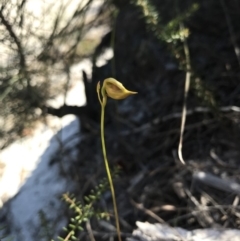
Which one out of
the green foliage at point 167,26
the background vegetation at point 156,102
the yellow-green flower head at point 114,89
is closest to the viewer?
the yellow-green flower head at point 114,89

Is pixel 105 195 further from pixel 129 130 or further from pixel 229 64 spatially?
pixel 229 64

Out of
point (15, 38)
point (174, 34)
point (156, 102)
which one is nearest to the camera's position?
point (174, 34)

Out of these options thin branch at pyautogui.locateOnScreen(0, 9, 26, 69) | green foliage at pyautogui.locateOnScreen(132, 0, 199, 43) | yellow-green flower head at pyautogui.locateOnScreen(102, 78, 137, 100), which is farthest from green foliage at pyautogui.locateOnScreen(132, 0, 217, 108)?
yellow-green flower head at pyautogui.locateOnScreen(102, 78, 137, 100)

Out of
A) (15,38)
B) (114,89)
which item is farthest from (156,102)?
(114,89)

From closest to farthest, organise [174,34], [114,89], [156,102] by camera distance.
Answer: [114,89] < [174,34] < [156,102]

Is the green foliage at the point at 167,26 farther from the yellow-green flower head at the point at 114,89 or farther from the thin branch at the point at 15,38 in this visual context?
the yellow-green flower head at the point at 114,89

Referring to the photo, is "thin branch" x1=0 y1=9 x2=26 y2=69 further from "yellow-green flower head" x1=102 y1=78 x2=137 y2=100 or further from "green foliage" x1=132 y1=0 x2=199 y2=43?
"yellow-green flower head" x1=102 y1=78 x2=137 y2=100

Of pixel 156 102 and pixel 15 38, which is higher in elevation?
pixel 15 38

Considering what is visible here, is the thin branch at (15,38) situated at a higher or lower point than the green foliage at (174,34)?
higher

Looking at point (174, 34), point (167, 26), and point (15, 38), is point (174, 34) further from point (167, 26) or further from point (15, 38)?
point (15, 38)

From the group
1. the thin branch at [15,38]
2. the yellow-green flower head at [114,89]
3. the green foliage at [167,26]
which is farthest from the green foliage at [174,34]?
the yellow-green flower head at [114,89]

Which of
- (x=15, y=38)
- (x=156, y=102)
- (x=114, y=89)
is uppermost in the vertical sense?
(x=15, y=38)

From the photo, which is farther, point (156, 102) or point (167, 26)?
point (156, 102)

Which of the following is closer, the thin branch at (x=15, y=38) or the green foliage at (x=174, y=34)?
the green foliage at (x=174, y=34)
